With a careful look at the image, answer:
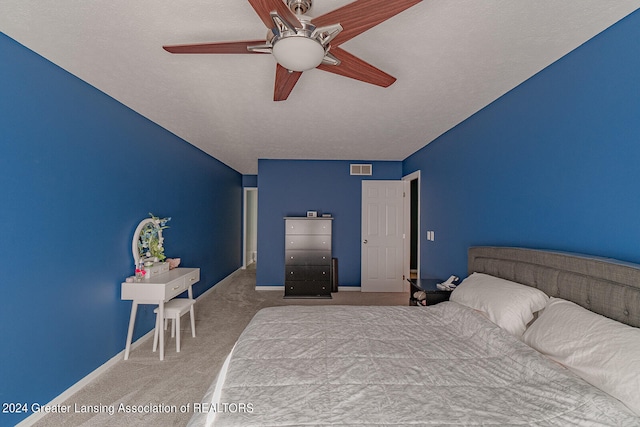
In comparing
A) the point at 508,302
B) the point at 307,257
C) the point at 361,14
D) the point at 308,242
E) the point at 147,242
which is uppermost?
the point at 361,14

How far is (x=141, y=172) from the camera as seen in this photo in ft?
10.5

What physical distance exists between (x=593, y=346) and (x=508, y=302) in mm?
591

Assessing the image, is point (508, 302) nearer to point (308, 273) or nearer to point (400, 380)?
point (400, 380)

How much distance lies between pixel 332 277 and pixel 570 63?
4376 millimetres

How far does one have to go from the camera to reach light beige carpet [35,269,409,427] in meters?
1.96

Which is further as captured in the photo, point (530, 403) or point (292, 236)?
point (292, 236)

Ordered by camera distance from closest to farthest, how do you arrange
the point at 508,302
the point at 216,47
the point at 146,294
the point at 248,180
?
the point at 216,47, the point at 508,302, the point at 146,294, the point at 248,180

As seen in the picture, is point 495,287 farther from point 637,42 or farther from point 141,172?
point 141,172

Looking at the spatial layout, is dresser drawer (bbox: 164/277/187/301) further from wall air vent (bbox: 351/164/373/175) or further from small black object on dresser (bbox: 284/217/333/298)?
wall air vent (bbox: 351/164/373/175)

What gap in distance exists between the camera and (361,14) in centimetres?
124

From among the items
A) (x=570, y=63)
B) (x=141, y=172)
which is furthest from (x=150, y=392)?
(x=570, y=63)

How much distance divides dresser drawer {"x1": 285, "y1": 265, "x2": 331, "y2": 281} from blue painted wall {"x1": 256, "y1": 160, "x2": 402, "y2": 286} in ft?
1.87

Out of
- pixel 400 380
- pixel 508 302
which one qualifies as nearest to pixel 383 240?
pixel 508 302

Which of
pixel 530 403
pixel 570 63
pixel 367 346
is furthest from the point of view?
pixel 570 63
